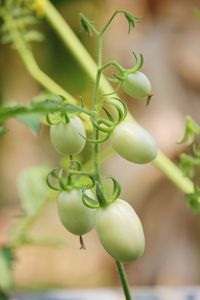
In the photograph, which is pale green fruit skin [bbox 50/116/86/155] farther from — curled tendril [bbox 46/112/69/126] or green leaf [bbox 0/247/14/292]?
green leaf [bbox 0/247/14/292]

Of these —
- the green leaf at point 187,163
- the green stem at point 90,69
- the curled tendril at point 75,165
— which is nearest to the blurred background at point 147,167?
the green stem at point 90,69

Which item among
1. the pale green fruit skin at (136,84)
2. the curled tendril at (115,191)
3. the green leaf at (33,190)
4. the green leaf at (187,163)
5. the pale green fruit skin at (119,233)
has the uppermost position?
the green leaf at (33,190)

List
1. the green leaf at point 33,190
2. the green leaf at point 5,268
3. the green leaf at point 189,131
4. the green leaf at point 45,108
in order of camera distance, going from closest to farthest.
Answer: the green leaf at point 45,108, the green leaf at point 189,131, the green leaf at point 5,268, the green leaf at point 33,190

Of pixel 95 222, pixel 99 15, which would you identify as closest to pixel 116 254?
pixel 95 222

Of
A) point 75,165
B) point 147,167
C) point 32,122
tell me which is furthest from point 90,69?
point 147,167

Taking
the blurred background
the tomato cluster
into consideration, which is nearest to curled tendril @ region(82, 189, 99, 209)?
the tomato cluster

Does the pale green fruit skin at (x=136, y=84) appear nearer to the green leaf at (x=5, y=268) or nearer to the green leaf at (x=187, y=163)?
the green leaf at (x=187, y=163)
